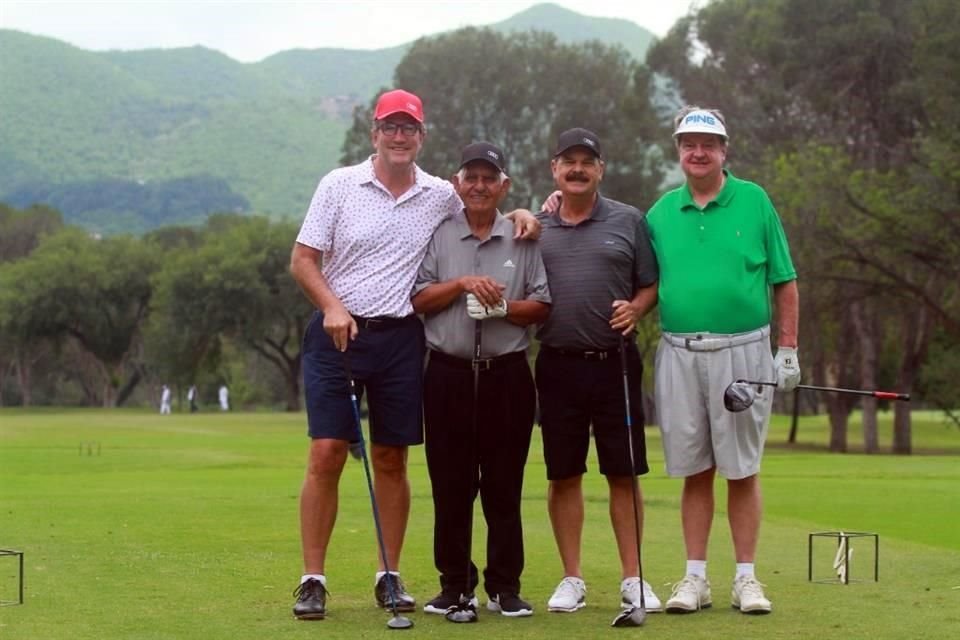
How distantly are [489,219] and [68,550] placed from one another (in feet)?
14.1

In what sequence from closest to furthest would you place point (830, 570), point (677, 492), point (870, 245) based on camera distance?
1. point (830, 570)
2. point (677, 492)
3. point (870, 245)

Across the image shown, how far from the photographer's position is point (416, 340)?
8180 mm

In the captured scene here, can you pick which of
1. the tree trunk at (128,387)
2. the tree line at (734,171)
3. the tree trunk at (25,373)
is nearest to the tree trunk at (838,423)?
the tree line at (734,171)

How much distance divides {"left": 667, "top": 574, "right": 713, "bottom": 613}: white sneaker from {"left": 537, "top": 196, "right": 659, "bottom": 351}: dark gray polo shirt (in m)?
1.23

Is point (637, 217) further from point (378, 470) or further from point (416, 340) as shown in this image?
point (378, 470)

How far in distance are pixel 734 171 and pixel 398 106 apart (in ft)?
130

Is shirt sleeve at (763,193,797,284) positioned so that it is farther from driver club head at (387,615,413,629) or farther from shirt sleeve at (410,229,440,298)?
driver club head at (387,615,413,629)

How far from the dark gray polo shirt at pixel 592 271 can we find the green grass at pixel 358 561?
138 cm

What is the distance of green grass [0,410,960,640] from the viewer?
24.2 ft

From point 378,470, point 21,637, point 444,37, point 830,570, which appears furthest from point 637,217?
point 444,37

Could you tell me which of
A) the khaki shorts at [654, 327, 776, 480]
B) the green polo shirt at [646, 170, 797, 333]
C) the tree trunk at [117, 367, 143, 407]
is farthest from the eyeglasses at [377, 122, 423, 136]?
the tree trunk at [117, 367, 143, 407]

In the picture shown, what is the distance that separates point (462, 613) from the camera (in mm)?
7719

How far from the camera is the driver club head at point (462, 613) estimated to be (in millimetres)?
7684

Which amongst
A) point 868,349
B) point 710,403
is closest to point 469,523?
point 710,403
